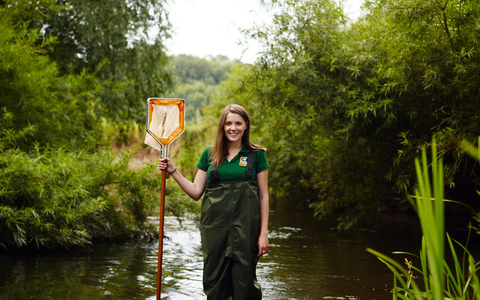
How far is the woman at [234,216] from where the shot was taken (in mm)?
3084

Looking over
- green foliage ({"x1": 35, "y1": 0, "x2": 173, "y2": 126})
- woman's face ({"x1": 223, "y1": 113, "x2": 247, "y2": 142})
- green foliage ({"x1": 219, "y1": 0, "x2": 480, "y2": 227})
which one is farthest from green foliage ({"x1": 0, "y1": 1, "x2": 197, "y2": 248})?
woman's face ({"x1": 223, "y1": 113, "x2": 247, "y2": 142})

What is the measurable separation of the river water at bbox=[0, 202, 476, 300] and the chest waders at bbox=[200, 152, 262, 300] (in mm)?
1887

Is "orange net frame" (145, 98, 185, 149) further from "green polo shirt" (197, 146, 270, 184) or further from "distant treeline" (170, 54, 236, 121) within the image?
"distant treeline" (170, 54, 236, 121)

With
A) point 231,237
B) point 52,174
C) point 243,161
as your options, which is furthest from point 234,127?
point 52,174

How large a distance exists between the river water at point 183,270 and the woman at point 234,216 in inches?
75.3

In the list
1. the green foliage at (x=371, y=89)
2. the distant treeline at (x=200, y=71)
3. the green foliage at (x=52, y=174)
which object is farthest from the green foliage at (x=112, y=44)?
the distant treeline at (x=200, y=71)

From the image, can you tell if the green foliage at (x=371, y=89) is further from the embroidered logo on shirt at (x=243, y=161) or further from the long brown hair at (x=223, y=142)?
the embroidered logo on shirt at (x=243, y=161)

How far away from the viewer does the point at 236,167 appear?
3168 millimetres

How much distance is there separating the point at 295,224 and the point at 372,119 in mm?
4557

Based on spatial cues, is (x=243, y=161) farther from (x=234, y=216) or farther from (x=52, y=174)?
(x=52, y=174)

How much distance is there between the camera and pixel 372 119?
7945mm

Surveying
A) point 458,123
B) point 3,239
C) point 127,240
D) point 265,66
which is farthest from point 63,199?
point 458,123

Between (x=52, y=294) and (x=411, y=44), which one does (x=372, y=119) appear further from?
(x=52, y=294)

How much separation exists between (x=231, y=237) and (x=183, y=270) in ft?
10.8
